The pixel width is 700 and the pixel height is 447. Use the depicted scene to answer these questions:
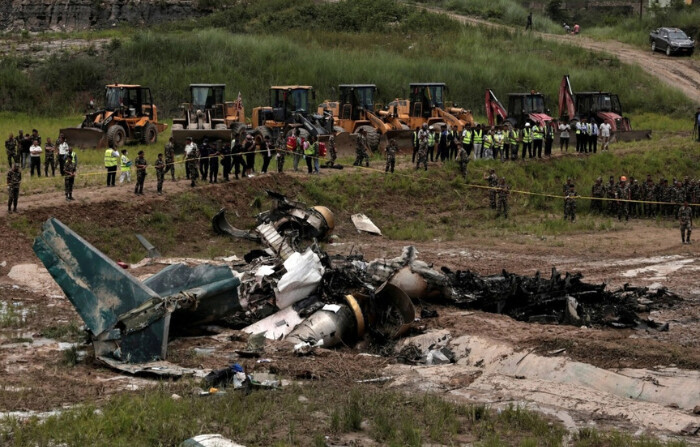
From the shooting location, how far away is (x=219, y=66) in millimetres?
50562

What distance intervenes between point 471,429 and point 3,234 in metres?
14.1

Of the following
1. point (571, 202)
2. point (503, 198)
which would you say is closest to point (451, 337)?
point (571, 202)

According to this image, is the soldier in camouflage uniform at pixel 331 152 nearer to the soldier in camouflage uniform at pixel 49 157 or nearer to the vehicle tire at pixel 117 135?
the soldier in camouflage uniform at pixel 49 157

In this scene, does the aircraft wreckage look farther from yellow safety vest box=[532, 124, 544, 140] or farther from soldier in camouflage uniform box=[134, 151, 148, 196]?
yellow safety vest box=[532, 124, 544, 140]

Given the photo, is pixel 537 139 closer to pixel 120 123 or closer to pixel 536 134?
pixel 536 134

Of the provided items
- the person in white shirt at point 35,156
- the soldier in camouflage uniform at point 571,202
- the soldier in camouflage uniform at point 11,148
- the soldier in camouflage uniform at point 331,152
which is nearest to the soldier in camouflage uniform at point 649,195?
the soldier in camouflage uniform at point 571,202

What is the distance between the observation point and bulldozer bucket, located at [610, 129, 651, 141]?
38.8 meters

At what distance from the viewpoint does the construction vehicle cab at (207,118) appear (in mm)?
33281

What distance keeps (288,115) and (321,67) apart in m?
14.6

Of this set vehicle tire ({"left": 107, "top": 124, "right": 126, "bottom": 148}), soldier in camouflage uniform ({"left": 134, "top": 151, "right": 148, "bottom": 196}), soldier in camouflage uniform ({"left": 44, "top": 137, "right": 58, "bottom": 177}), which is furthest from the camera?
vehicle tire ({"left": 107, "top": 124, "right": 126, "bottom": 148})

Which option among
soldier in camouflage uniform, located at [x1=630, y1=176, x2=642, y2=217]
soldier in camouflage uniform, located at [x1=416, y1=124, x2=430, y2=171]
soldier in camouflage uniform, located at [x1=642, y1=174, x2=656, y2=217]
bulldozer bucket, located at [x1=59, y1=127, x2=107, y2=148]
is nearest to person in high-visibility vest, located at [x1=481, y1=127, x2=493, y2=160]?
soldier in camouflage uniform, located at [x1=416, y1=124, x2=430, y2=171]

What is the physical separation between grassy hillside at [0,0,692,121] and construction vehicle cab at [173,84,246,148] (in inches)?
398

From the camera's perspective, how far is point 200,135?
3319 cm

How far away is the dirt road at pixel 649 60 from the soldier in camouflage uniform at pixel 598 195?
2007 cm
